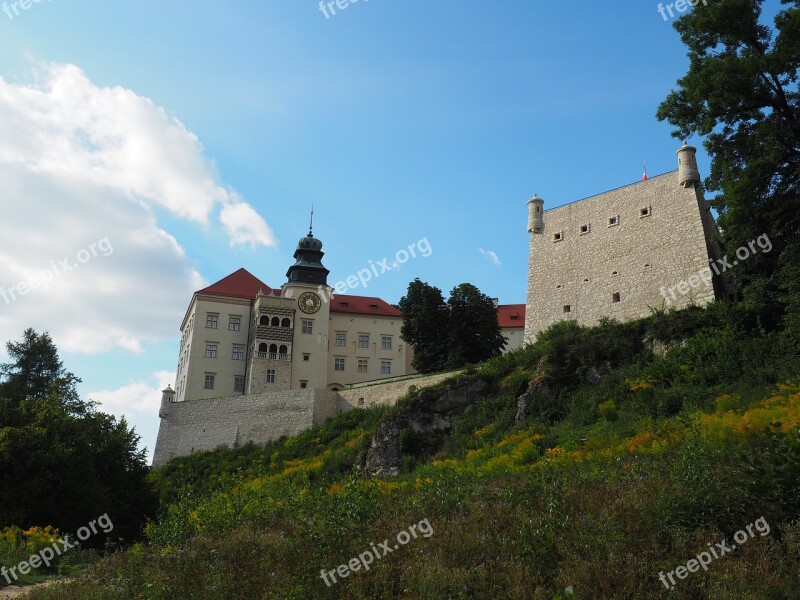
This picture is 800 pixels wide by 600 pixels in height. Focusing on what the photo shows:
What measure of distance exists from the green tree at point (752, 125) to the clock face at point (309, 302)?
32.7m

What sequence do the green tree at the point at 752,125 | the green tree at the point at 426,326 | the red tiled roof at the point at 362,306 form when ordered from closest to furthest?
the green tree at the point at 752,125 → the green tree at the point at 426,326 → the red tiled roof at the point at 362,306

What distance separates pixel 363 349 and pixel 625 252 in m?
27.9

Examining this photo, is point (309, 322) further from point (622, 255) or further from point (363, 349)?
point (622, 255)

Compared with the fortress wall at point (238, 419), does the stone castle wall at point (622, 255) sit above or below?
above

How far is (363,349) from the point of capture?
54969 millimetres

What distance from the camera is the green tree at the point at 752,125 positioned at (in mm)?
22875

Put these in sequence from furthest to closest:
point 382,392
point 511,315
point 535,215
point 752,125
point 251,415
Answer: point 511,315
point 251,415
point 382,392
point 535,215
point 752,125

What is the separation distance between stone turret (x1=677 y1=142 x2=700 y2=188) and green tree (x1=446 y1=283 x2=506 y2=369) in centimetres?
1689

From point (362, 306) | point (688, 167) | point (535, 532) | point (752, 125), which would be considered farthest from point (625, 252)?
point (362, 306)

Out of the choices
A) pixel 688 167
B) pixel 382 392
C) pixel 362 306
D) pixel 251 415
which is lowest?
pixel 251 415

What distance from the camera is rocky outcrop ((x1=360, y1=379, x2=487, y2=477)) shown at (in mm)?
28891

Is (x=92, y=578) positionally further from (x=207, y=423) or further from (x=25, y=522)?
(x=207, y=423)

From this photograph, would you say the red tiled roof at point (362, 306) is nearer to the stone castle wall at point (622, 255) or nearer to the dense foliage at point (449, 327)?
the dense foliage at point (449, 327)

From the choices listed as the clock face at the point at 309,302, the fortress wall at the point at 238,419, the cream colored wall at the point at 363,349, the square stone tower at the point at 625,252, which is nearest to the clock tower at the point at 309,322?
the clock face at the point at 309,302
